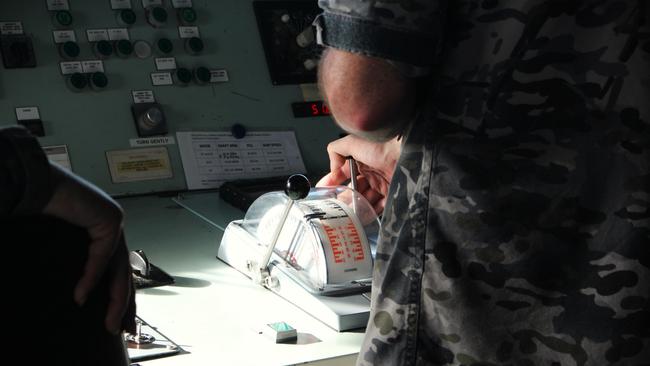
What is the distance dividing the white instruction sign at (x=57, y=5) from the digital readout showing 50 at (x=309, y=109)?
2.38 ft

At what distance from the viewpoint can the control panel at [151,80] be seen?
8.32 ft

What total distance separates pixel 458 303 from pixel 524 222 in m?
0.13

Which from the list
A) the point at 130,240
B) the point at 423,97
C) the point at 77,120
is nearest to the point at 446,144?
the point at 423,97

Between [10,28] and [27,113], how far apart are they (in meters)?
0.25

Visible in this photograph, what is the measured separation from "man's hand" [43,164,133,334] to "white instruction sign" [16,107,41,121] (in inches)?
67.2

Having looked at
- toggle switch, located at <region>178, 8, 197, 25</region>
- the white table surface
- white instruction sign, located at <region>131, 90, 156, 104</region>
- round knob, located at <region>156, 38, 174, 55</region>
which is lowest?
the white table surface

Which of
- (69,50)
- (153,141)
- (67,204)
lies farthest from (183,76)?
(67,204)

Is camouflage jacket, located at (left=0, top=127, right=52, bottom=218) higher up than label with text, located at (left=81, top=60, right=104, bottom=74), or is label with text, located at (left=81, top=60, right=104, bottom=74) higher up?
camouflage jacket, located at (left=0, top=127, right=52, bottom=218)

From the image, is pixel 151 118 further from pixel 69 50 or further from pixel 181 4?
pixel 181 4

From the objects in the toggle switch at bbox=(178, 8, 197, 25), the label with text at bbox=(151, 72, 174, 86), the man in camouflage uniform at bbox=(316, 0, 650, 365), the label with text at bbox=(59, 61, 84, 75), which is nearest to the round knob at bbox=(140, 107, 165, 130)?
the label with text at bbox=(151, 72, 174, 86)

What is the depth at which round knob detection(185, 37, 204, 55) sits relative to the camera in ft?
9.01

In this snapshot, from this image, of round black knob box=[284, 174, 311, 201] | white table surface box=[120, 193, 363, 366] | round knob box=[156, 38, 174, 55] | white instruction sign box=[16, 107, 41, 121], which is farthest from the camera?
round knob box=[156, 38, 174, 55]

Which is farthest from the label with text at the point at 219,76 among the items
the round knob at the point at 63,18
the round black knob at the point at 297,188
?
the round black knob at the point at 297,188

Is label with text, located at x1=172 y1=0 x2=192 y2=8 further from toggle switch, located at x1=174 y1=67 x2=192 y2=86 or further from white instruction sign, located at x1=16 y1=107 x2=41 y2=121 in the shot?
white instruction sign, located at x1=16 y1=107 x2=41 y2=121
